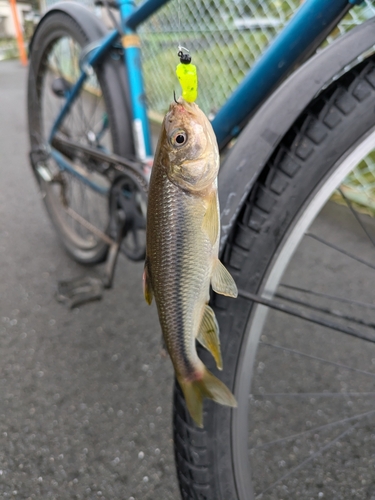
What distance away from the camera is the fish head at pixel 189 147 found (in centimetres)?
55

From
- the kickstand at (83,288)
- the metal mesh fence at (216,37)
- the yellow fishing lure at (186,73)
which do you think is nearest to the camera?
the yellow fishing lure at (186,73)

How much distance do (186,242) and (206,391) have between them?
0.26 m

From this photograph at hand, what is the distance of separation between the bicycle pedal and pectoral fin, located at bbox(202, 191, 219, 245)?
1.21 metres

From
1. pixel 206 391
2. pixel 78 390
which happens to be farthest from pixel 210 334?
pixel 78 390

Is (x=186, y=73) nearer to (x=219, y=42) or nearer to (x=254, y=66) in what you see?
(x=254, y=66)

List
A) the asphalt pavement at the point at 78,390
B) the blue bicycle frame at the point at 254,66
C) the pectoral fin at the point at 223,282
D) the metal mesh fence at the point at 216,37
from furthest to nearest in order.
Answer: the metal mesh fence at the point at 216,37 < the asphalt pavement at the point at 78,390 < the blue bicycle frame at the point at 254,66 < the pectoral fin at the point at 223,282

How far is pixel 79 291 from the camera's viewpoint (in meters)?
1.74

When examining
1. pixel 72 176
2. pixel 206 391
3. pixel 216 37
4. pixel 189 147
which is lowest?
pixel 72 176

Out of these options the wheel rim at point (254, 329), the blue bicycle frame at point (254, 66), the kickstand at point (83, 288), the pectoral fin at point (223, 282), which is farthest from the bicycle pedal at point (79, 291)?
the pectoral fin at point (223, 282)

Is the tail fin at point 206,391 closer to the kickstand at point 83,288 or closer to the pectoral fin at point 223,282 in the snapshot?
the pectoral fin at point 223,282

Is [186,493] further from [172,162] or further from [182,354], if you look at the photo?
[172,162]

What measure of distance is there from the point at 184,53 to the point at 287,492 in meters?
1.03

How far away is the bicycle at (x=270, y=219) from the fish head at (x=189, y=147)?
0.64ft

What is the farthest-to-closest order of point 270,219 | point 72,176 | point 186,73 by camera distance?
point 72,176, point 270,219, point 186,73
